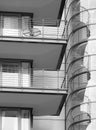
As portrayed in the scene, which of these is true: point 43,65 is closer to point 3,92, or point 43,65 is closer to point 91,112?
point 3,92

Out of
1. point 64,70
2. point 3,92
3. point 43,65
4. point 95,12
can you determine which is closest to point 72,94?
point 64,70

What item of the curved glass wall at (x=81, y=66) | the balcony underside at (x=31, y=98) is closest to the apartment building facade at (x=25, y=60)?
the balcony underside at (x=31, y=98)

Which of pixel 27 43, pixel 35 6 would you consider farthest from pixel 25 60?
pixel 35 6

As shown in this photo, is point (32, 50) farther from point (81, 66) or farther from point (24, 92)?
point (81, 66)

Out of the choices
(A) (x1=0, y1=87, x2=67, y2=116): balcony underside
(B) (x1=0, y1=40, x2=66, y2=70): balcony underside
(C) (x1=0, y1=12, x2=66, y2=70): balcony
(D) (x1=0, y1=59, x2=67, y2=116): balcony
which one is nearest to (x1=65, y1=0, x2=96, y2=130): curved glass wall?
(C) (x1=0, y1=12, x2=66, y2=70): balcony

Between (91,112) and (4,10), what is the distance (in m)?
12.8

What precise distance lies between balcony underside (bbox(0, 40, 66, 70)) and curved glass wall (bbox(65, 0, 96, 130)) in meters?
11.3

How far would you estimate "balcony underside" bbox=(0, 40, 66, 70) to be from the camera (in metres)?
40.0

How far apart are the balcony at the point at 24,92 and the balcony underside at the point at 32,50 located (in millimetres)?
377

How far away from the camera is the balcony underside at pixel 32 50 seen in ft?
131

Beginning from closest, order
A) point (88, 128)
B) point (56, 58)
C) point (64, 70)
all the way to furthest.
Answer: point (56, 58), point (88, 128), point (64, 70)

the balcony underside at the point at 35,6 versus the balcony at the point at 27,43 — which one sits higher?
the balcony underside at the point at 35,6

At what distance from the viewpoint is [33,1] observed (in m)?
41.4

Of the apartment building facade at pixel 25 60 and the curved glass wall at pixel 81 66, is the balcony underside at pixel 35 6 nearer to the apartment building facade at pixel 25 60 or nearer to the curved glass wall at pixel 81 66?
the apartment building facade at pixel 25 60
